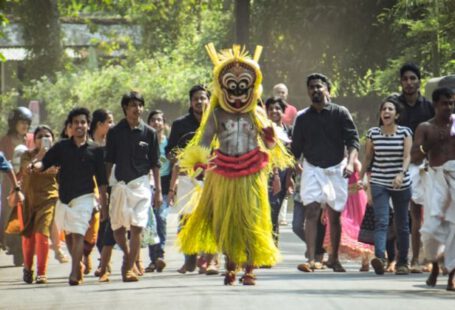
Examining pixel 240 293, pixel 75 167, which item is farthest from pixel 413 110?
pixel 240 293

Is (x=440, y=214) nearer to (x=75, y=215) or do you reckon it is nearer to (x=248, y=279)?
(x=248, y=279)

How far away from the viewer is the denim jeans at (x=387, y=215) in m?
17.5

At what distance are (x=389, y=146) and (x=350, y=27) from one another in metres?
24.5

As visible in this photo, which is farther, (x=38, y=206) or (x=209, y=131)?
(x=38, y=206)

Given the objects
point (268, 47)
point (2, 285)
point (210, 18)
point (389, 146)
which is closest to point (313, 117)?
point (389, 146)

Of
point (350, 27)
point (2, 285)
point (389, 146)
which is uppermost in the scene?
point (350, 27)

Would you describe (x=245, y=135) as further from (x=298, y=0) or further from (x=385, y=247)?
(x=298, y=0)

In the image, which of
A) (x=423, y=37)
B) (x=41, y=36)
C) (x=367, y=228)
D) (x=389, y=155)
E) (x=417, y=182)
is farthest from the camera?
(x=41, y=36)

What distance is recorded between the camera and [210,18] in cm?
5612

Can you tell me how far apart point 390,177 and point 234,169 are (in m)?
2.69

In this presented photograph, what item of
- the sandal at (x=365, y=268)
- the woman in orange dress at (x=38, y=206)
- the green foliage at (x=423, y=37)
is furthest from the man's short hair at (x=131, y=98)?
the green foliage at (x=423, y=37)

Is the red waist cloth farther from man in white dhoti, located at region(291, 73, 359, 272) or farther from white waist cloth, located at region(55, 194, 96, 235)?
man in white dhoti, located at region(291, 73, 359, 272)

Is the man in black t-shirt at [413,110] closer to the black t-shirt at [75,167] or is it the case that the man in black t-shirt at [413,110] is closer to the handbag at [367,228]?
the handbag at [367,228]

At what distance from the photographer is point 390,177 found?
1750 cm
